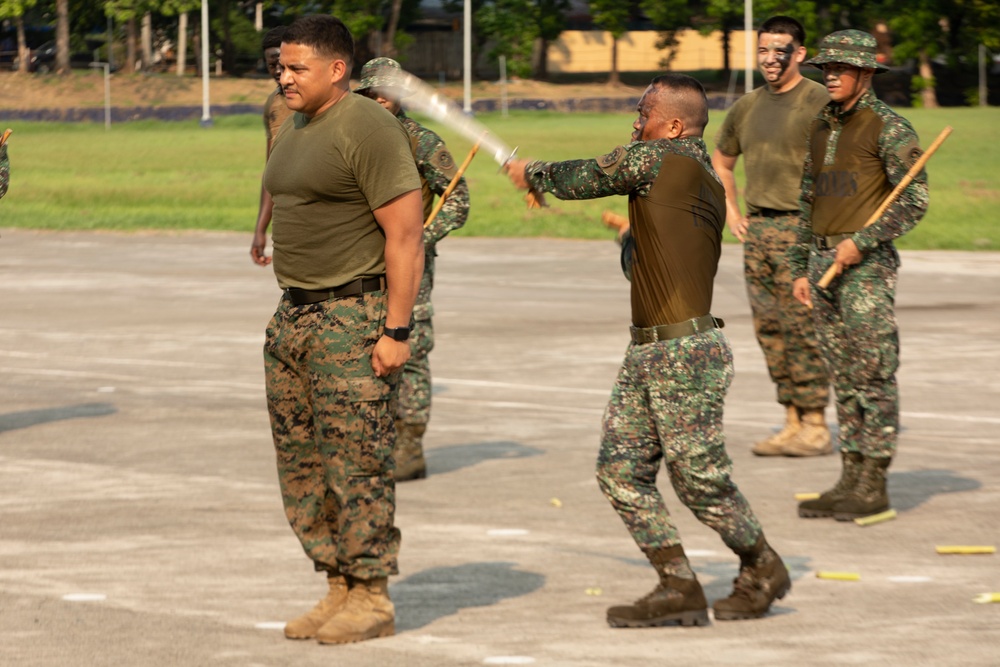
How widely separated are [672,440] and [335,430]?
123 centimetres

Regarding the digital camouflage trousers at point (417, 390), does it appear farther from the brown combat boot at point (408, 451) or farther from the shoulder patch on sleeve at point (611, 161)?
the shoulder patch on sleeve at point (611, 161)

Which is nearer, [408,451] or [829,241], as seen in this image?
[829,241]

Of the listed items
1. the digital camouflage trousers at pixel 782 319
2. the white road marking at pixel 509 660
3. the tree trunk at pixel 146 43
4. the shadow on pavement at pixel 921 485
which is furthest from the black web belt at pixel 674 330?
the tree trunk at pixel 146 43

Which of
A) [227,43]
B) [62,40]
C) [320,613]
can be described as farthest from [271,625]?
[227,43]

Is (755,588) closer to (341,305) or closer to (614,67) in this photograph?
(341,305)

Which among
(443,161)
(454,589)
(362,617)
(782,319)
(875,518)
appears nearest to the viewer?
(362,617)

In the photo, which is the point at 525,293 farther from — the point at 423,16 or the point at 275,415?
the point at 423,16

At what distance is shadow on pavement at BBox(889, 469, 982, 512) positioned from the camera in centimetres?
914

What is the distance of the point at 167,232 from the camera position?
28266mm

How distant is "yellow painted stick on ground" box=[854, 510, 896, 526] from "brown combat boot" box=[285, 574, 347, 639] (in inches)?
117

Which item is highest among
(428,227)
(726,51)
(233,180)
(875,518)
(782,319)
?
(428,227)

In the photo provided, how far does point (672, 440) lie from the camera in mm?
6570

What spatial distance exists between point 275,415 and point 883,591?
8.42 ft

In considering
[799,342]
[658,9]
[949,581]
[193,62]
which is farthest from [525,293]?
[193,62]
